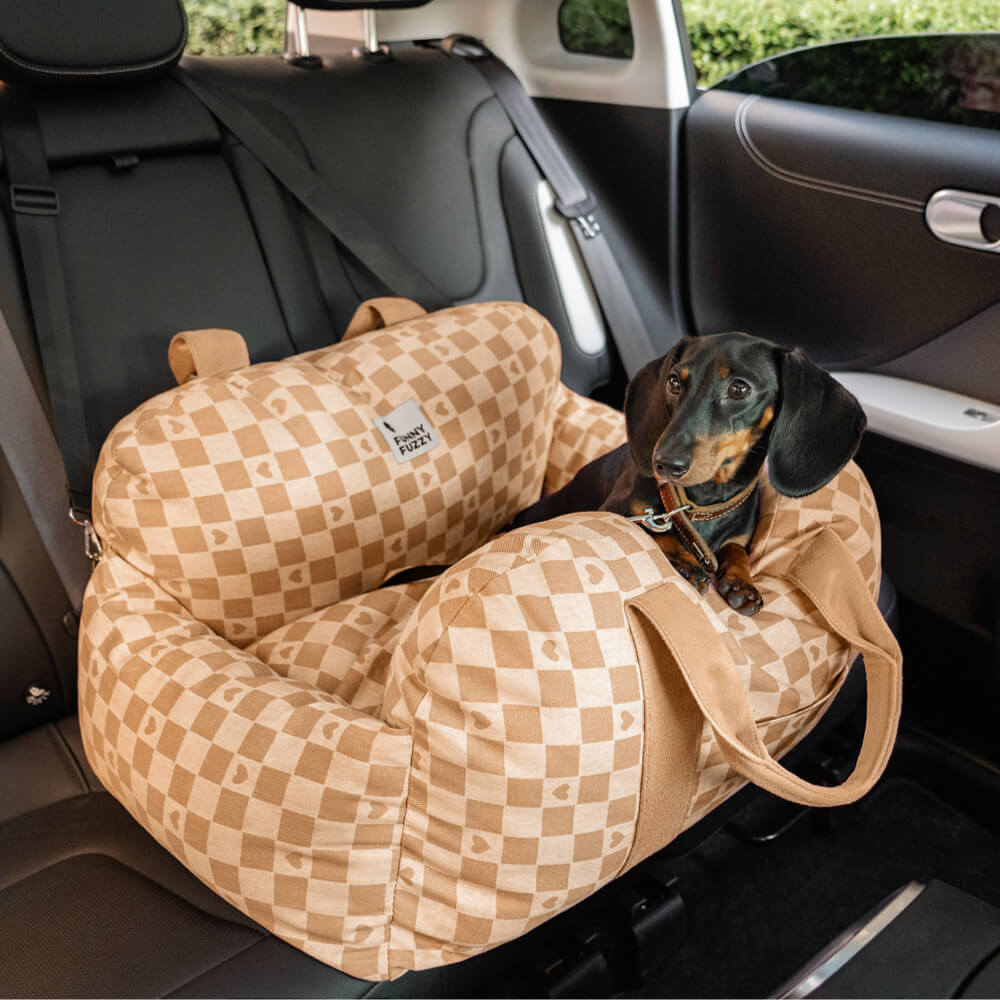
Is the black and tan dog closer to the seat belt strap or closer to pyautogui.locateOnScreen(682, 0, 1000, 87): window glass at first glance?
the seat belt strap

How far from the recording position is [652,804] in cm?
98

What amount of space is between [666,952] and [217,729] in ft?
2.39

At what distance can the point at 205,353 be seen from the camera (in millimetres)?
1296

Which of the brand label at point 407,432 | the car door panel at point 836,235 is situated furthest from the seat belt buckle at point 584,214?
the brand label at point 407,432

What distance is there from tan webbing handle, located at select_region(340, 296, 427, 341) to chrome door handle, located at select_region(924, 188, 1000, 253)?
0.80 meters

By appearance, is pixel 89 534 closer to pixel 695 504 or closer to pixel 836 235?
pixel 695 504

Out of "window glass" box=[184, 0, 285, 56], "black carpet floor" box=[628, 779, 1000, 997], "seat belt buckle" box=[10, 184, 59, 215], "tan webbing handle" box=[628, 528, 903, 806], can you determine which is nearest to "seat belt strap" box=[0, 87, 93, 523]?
"seat belt buckle" box=[10, 184, 59, 215]

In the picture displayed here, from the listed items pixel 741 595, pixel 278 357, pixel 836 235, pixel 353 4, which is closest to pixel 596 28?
pixel 353 4

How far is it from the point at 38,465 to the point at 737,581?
0.95 meters

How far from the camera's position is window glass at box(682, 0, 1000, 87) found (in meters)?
1.77

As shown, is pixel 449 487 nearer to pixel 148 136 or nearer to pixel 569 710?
pixel 569 710

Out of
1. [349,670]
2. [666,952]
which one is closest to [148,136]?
[349,670]

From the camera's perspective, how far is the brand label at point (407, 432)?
4.25 feet

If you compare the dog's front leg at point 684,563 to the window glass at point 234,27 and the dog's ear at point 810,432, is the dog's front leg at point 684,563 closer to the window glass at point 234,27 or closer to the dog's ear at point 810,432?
the dog's ear at point 810,432
